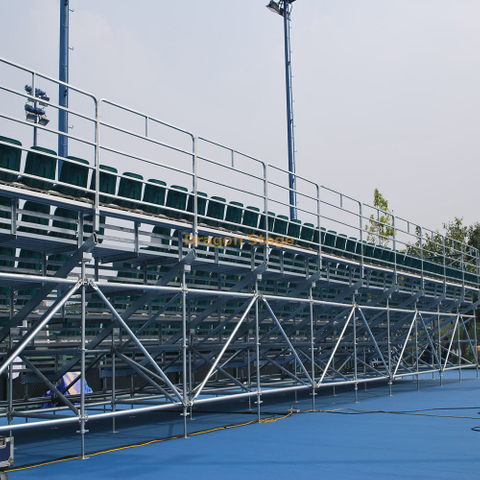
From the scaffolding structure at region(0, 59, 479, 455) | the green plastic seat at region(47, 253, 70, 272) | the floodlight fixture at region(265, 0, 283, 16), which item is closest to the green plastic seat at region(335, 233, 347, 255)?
the scaffolding structure at region(0, 59, 479, 455)

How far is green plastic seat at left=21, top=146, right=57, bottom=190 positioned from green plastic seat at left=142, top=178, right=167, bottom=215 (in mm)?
1584

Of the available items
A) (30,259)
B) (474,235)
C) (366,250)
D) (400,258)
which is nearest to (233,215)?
(30,259)

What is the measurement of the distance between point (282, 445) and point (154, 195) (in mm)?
3854

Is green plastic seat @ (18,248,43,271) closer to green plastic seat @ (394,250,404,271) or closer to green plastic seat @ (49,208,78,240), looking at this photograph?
green plastic seat @ (49,208,78,240)

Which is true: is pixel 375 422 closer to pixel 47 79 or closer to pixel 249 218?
pixel 249 218

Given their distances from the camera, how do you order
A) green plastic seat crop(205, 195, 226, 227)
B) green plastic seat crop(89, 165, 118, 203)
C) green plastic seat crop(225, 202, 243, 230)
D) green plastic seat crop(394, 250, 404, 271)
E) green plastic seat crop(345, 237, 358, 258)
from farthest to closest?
green plastic seat crop(394, 250, 404, 271), green plastic seat crop(345, 237, 358, 258), green plastic seat crop(225, 202, 243, 230), green plastic seat crop(205, 195, 226, 227), green plastic seat crop(89, 165, 118, 203)

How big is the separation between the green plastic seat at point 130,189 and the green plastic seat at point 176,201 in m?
0.55

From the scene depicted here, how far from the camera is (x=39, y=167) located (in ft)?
23.3

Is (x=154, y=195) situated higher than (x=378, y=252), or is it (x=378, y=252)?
(x=154, y=195)

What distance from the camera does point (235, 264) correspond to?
10.1m

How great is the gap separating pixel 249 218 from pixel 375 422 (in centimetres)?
405

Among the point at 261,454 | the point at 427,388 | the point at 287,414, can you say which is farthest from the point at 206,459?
the point at 427,388

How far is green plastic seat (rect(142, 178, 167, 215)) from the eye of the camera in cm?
857

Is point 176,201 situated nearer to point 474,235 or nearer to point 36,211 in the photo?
point 36,211
